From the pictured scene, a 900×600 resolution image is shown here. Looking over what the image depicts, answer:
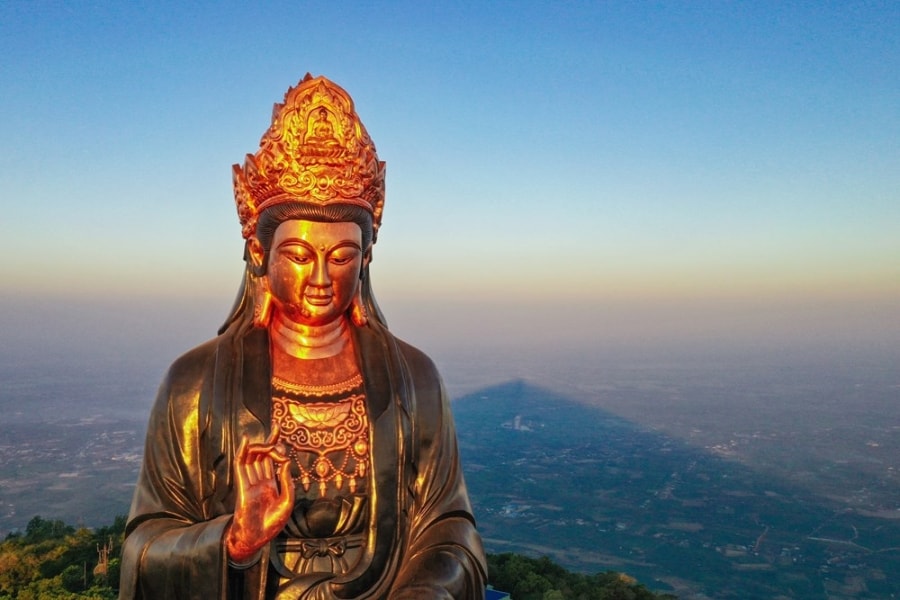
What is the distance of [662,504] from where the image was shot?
1270 inches

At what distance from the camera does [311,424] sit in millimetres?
3869

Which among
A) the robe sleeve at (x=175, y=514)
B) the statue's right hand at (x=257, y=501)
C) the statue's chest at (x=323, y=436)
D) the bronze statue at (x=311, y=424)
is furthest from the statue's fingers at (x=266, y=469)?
the statue's chest at (x=323, y=436)

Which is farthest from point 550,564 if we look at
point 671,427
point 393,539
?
point 671,427

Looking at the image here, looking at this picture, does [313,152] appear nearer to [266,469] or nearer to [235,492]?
[266,469]

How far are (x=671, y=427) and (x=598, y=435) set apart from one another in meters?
5.20

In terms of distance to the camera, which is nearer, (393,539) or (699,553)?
(393,539)

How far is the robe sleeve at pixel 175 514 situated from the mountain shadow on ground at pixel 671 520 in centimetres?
1997

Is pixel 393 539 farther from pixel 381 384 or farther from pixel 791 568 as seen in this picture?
pixel 791 568

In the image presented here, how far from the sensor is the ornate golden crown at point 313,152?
3.74m

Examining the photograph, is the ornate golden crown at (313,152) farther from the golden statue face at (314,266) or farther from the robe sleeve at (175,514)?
the robe sleeve at (175,514)

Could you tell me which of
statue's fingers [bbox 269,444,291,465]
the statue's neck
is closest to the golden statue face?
the statue's neck

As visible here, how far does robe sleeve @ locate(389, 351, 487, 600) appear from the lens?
3.58 metres

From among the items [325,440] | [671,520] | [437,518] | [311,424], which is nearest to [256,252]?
[311,424]

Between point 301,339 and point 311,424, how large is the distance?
1.52 ft
